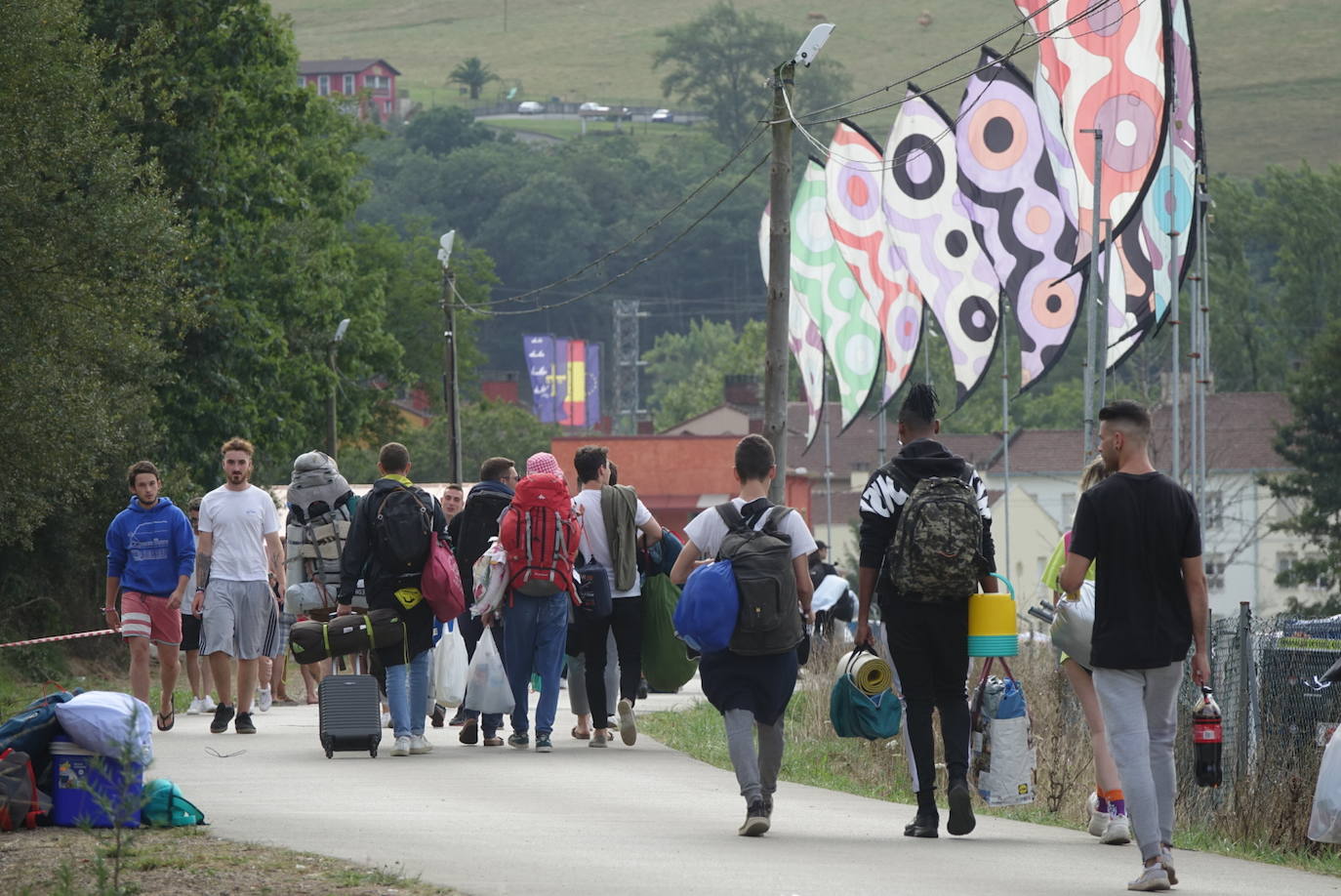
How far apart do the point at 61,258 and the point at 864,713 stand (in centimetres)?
1592

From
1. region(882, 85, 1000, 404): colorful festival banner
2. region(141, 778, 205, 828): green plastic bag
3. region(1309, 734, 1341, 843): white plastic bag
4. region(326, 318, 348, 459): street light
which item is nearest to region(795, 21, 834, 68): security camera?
region(882, 85, 1000, 404): colorful festival banner

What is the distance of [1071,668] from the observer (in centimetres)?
970

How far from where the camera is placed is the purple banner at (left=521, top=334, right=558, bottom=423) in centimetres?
10831

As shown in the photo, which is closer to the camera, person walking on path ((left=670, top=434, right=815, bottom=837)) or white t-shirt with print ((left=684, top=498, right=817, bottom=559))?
person walking on path ((left=670, top=434, right=815, bottom=837))

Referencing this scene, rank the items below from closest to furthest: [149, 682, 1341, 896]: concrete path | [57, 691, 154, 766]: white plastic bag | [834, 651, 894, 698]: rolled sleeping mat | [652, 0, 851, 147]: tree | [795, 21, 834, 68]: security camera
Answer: [149, 682, 1341, 896]: concrete path → [57, 691, 154, 766]: white plastic bag → [834, 651, 894, 698]: rolled sleeping mat → [795, 21, 834, 68]: security camera → [652, 0, 851, 147]: tree

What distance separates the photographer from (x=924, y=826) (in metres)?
9.56

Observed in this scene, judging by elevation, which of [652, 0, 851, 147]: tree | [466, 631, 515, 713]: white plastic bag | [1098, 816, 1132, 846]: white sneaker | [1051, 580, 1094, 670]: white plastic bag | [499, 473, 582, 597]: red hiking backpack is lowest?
[1098, 816, 1132, 846]: white sneaker

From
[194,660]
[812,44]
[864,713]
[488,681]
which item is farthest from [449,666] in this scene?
[812,44]

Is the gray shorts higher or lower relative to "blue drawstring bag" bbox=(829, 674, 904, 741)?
higher

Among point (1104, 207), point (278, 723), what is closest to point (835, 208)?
point (1104, 207)

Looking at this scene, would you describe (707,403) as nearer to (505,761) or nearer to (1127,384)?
(1127,384)

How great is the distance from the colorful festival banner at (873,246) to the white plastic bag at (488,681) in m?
16.8

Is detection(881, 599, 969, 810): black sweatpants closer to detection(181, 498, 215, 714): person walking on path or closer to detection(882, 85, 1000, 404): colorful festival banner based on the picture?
detection(181, 498, 215, 714): person walking on path

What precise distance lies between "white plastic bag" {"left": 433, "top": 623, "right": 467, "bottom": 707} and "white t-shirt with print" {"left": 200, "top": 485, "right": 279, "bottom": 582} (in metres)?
1.29
